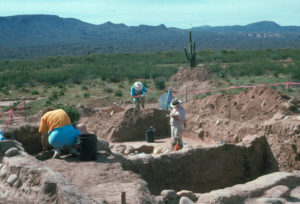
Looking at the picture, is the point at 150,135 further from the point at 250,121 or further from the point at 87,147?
the point at 87,147

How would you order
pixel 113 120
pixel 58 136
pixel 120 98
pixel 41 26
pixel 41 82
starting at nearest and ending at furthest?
pixel 58 136 → pixel 113 120 → pixel 120 98 → pixel 41 82 → pixel 41 26

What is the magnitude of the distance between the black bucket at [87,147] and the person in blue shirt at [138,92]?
7937 mm

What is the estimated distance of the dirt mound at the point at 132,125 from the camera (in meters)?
14.3

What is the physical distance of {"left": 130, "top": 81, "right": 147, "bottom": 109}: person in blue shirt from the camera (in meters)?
15.4

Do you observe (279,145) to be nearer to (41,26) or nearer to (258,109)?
(258,109)

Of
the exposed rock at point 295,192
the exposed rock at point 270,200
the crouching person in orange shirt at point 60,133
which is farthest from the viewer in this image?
the crouching person in orange shirt at point 60,133

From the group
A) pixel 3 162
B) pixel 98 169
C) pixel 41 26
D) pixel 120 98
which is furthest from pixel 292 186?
pixel 41 26

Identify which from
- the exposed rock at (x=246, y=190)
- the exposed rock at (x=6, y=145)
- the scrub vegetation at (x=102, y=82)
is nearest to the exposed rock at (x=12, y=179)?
the exposed rock at (x=6, y=145)

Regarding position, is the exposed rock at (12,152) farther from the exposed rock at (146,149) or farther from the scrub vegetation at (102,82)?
the scrub vegetation at (102,82)

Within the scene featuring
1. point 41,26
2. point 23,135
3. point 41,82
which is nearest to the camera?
point 23,135

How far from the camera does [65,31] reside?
182m

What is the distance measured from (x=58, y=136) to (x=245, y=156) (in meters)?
4.28

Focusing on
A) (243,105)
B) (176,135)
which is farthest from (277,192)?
(243,105)

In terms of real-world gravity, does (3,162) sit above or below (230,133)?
above
